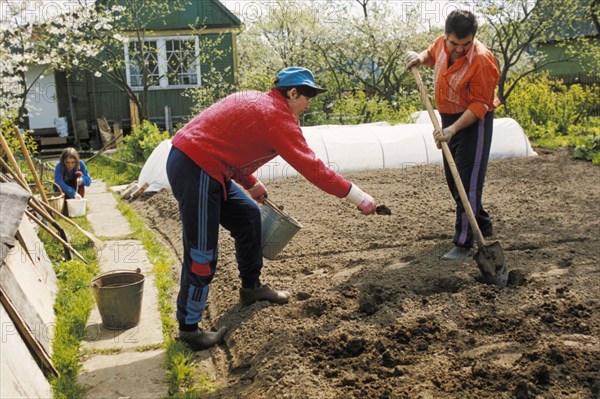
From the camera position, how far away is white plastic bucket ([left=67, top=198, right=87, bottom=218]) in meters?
7.58

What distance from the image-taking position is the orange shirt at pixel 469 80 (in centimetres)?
474

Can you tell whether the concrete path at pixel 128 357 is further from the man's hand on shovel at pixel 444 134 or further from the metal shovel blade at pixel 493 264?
the man's hand on shovel at pixel 444 134

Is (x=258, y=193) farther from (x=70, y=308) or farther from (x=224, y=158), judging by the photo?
(x=70, y=308)

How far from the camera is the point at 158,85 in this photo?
1781 cm

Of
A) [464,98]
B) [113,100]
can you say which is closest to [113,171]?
[113,100]

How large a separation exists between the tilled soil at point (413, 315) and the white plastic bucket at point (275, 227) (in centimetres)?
42

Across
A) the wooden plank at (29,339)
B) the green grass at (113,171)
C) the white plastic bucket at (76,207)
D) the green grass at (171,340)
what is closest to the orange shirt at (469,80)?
the green grass at (171,340)

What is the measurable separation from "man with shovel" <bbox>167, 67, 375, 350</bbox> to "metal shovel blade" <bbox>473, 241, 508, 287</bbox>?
124 cm

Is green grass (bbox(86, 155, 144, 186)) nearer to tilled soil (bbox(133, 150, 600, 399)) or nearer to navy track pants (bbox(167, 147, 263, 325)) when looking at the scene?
tilled soil (bbox(133, 150, 600, 399))

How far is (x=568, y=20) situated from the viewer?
14.9 meters

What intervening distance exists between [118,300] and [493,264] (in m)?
2.64

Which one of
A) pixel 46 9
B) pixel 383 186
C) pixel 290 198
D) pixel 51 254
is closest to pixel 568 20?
pixel 383 186

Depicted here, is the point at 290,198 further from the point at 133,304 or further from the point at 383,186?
the point at 133,304

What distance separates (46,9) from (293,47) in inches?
316
